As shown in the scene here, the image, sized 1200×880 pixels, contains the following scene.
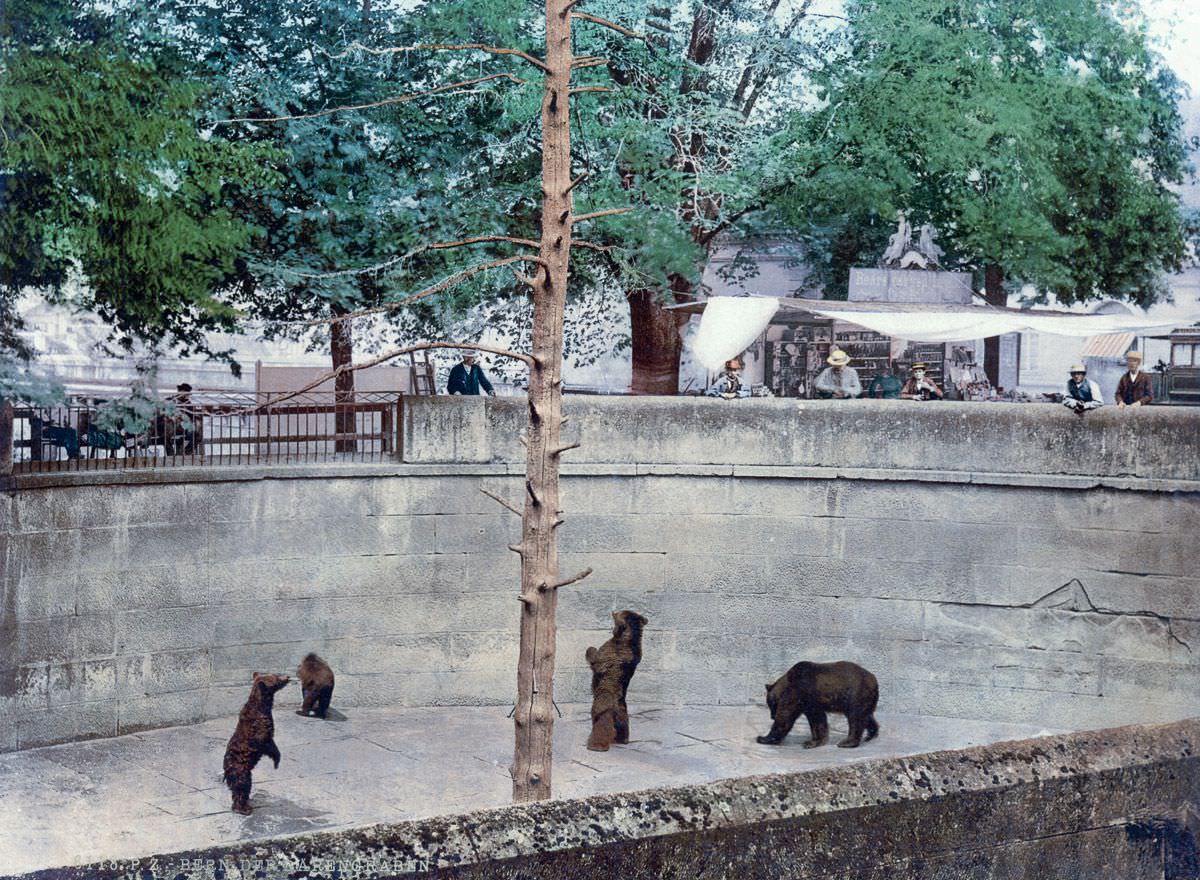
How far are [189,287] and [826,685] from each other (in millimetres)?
7672

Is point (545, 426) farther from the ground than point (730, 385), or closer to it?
closer to it

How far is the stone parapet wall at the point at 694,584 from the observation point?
1430cm

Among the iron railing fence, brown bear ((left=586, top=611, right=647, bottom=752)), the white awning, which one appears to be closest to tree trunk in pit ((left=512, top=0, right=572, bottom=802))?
brown bear ((left=586, top=611, right=647, bottom=752))

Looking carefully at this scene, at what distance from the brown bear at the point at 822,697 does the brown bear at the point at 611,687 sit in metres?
1.43

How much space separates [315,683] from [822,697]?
16.8ft

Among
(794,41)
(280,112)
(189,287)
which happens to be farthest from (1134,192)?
(189,287)

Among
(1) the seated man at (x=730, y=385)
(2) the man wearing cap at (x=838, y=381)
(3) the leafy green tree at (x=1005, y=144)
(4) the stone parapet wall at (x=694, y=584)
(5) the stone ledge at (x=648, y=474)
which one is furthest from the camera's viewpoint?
(3) the leafy green tree at (x=1005, y=144)

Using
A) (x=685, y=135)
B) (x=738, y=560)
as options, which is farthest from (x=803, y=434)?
(x=685, y=135)

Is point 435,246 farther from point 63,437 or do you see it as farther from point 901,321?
point 901,321

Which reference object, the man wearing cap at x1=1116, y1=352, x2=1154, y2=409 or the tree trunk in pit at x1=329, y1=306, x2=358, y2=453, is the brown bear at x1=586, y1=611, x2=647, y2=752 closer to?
the tree trunk in pit at x1=329, y1=306, x2=358, y2=453

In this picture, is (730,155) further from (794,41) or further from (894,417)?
(894,417)

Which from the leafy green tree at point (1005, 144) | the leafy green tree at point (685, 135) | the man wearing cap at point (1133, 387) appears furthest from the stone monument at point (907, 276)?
the man wearing cap at point (1133, 387)

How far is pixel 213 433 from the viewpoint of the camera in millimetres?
14797

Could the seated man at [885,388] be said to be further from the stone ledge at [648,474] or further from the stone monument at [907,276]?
the stone ledge at [648,474]
